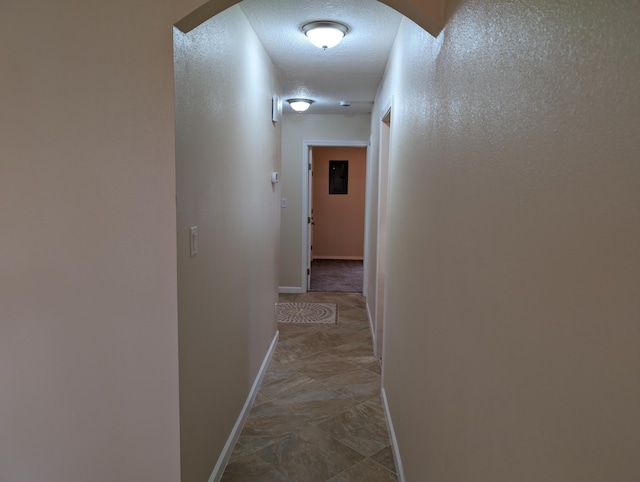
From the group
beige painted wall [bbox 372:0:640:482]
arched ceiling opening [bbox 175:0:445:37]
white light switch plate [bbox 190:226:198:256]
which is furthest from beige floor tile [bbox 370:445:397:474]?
arched ceiling opening [bbox 175:0:445:37]

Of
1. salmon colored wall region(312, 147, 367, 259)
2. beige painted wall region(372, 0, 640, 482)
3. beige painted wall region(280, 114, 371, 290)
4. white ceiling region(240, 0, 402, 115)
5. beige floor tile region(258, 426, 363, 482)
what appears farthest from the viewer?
salmon colored wall region(312, 147, 367, 259)

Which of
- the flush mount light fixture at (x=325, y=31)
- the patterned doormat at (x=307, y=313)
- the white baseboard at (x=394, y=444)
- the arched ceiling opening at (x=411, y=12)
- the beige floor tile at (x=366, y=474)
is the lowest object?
the beige floor tile at (x=366, y=474)

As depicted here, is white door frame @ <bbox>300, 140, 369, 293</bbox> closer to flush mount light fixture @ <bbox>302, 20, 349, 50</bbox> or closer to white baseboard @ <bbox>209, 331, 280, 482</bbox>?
white baseboard @ <bbox>209, 331, 280, 482</bbox>

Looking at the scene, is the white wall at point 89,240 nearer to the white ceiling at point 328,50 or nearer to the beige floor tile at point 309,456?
the beige floor tile at point 309,456

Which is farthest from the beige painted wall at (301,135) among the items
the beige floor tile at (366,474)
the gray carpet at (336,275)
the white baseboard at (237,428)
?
the beige floor tile at (366,474)

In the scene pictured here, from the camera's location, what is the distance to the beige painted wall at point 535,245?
1.80 feet

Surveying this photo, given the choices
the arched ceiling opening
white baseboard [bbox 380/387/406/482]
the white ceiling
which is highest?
the white ceiling

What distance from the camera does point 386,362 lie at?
2938mm

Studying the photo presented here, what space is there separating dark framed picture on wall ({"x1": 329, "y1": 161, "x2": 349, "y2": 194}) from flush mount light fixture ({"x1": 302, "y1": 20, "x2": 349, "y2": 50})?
559 centimetres

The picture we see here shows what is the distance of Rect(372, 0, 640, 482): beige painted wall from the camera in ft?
1.80

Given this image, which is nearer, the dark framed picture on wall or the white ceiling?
the white ceiling

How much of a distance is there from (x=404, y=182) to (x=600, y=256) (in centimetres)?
178

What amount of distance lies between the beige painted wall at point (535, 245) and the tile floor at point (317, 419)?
101 centimetres

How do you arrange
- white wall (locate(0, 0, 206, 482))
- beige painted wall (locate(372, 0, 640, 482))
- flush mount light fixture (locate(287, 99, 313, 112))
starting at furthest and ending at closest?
flush mount light fixture (locate(287, 99, 313, 112)) → white wall (locate(0, 0, 206, 482)) → beige painted wall (locate(372, 0, 640, 482))
